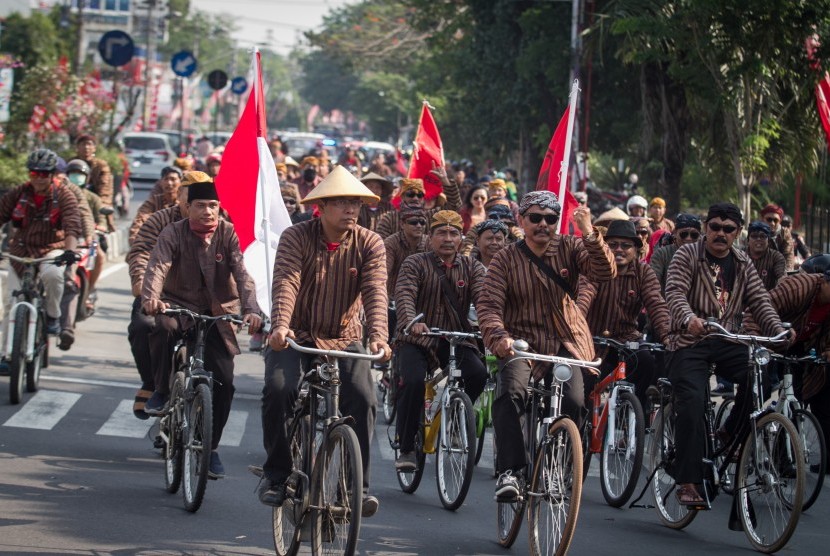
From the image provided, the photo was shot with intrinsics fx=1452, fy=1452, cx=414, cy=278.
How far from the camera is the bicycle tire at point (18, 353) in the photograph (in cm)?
1143

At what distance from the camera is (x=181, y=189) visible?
1049cm

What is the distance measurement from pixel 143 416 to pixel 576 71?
17.2m

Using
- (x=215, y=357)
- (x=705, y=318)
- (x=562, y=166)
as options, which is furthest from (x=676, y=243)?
(x=215, y=357)

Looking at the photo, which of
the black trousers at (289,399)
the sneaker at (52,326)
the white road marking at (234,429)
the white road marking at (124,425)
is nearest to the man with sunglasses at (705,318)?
the black trousers at (289,399)

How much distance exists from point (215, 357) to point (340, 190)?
6.75 ft

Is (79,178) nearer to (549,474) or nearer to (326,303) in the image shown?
(326,303)

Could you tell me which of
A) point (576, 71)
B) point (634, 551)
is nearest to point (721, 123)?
point (576, 71)

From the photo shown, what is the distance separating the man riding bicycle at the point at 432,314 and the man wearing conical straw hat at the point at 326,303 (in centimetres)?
181

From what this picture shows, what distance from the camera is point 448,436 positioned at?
30.3 ft

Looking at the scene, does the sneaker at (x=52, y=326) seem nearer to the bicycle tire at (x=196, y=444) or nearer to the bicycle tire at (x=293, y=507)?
the bicycle tire at (x=196, y=444)

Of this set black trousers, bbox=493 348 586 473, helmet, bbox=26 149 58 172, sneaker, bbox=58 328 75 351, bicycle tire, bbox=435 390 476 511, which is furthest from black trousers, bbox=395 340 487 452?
sneaker, bbox=58 328 75 351

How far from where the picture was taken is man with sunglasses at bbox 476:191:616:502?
25.7 feet

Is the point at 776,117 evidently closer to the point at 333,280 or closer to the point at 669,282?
the point at 669,282

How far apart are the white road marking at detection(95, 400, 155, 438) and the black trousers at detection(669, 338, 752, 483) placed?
4.38m
